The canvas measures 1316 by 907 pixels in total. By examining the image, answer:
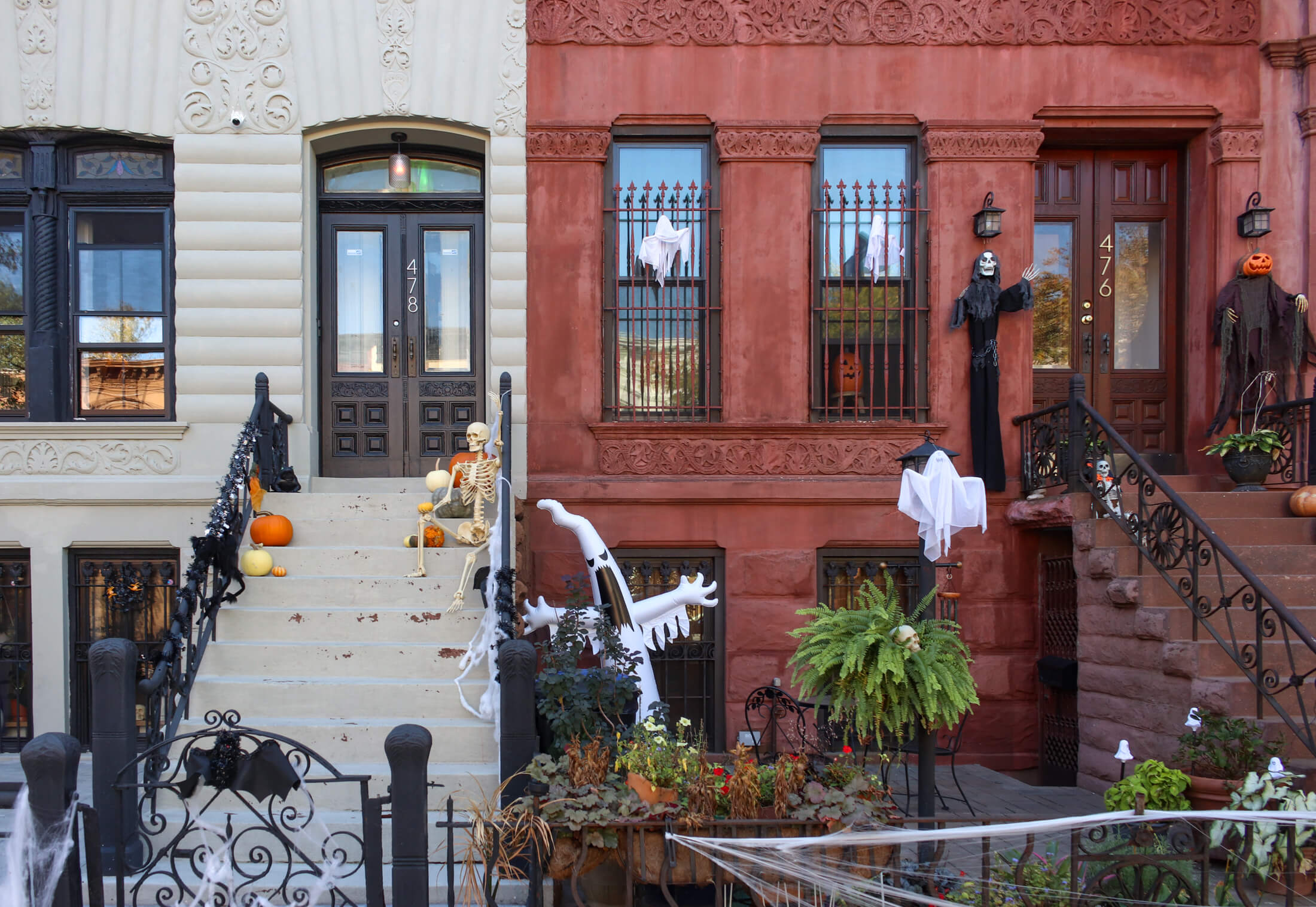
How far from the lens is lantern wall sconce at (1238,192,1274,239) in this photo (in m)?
9.54

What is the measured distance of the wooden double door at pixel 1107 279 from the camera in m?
10.4

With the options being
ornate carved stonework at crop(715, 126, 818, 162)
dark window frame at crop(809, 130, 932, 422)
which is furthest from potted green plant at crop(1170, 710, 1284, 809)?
ornate carved stonework at crop(715, 126, 818, 162)

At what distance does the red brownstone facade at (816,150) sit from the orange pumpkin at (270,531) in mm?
2515

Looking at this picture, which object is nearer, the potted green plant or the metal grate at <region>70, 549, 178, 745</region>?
the potted green plant

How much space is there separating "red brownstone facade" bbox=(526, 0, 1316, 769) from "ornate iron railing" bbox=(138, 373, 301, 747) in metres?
2.49

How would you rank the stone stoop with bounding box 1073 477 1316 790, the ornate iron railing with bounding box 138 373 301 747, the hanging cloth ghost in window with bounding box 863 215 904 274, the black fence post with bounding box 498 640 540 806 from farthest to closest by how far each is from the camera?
the hanging cloth ghost in window with bounding box 863 215 904 274
the stone stoop with bounding box 1073 477 1316 790
the ornate iron railing with bounding box 138 373 301 747
the black fence post with bounding box 498 640 540 806

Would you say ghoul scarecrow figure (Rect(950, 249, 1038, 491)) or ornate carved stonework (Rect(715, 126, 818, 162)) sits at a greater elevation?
ornate carved stonework (Rect(715, 126, 818, 162))

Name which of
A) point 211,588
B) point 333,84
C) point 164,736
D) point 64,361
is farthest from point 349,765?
point 333,84

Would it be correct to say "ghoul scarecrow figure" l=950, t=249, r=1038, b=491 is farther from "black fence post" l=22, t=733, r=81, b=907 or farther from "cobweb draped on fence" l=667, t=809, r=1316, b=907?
"black fence post" l=22, t=733, r=81, b=907

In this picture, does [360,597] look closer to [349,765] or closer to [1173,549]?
[349,765]

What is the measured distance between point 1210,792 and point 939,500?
100 inches

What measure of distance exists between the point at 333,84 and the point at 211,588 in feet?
17.1

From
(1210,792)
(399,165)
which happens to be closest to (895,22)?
(399,165)

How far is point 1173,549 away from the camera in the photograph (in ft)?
26.0
